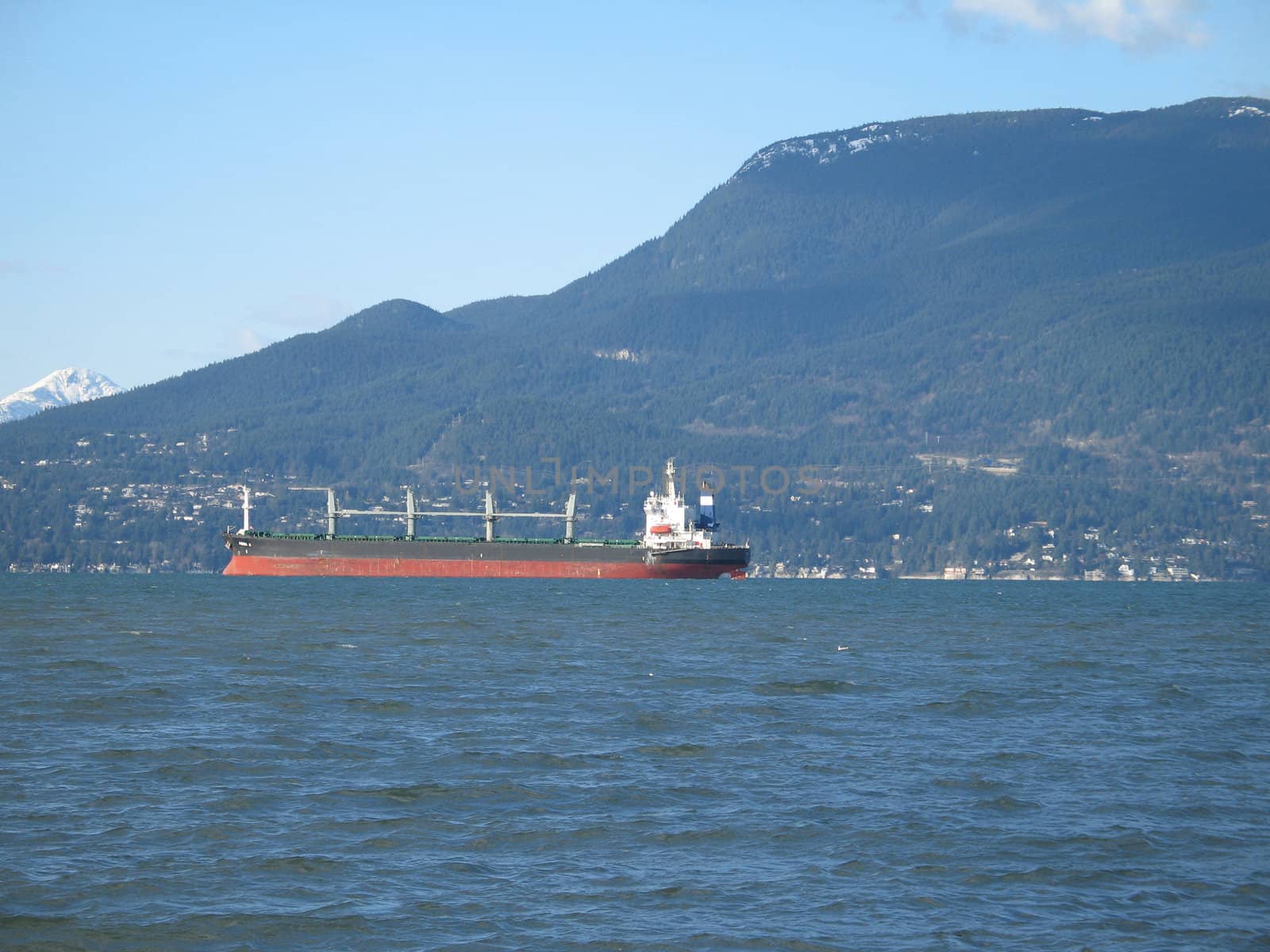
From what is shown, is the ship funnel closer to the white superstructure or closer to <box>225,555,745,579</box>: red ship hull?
the white superstructure

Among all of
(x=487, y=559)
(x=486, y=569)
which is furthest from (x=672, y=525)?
(x=486, y=569)

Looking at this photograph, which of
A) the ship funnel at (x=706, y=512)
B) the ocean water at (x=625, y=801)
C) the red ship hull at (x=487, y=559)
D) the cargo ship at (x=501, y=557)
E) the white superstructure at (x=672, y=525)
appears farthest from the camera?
the ship funnel at (x=706, y=512)

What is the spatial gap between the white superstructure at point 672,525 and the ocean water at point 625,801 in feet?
284

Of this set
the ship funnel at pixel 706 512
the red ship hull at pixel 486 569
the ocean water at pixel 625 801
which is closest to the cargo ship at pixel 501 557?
the red ship hull at pixel 486 569

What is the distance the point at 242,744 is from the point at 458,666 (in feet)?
56.7

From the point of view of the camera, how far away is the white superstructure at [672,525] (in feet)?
466

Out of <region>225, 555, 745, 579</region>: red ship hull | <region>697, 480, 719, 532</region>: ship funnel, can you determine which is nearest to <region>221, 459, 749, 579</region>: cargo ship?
<region>225, 555, 745, 579</region>: red ship hull

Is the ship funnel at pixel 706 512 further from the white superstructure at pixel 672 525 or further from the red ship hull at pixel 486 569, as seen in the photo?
the red ship hull at pixel 486 569

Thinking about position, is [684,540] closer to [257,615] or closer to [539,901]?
[257,615]

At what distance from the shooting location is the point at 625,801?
27.6 metres

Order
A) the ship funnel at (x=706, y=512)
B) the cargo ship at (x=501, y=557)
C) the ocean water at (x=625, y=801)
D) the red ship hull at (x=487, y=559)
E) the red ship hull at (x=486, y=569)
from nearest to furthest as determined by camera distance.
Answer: the ocean water at (x=625, y=801) < the red ship hull at (x=487, y=559) < the cargo ship at (x=501, y=557) < the red ship hull at (x=486, y=569) < the ship funnel at (x=706, y=512)

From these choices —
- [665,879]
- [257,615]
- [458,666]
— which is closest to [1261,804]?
[665,879]

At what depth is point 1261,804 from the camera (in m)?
28.1

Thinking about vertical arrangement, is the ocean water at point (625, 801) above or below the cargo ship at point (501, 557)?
below
